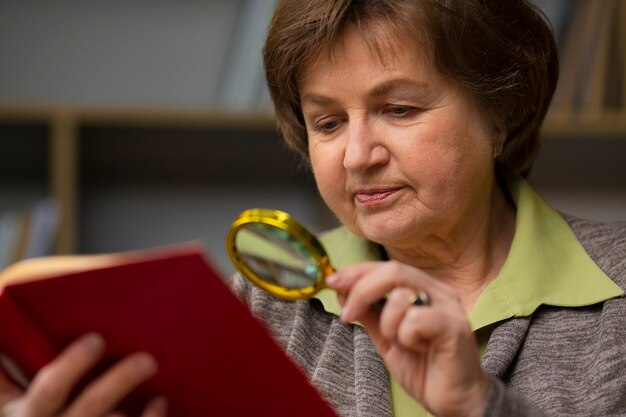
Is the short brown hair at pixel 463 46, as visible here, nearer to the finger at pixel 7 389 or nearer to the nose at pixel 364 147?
the nose at pixel 364 147

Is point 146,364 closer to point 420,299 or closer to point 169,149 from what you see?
point 420,299

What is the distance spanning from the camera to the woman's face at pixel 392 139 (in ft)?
4.73

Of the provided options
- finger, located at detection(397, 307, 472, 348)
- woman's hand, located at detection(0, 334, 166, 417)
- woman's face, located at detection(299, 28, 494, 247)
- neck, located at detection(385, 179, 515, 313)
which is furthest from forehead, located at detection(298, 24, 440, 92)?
woman's hand, located at detection(0, 334, 166, 417)

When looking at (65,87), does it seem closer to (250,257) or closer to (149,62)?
(149,62)

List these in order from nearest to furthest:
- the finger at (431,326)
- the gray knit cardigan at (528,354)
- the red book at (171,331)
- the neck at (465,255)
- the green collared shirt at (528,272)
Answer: the red book at (171,331), the finger at (431,326), the gray knit cardigan at (528,354), the green collared shirt at (528,272), the neck at (465,255)

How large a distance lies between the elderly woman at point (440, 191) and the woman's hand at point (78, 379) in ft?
1.36

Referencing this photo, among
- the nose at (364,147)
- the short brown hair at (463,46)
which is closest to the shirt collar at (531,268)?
the short brown hair at (463,46)

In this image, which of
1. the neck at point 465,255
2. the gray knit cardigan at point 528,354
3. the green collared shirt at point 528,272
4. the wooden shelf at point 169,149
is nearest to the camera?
the gray knit cardigan at point 528,354

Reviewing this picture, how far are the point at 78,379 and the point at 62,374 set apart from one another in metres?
0.02

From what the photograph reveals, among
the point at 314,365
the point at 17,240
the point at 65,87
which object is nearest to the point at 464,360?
the point at 314,365

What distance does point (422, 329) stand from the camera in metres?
1.03

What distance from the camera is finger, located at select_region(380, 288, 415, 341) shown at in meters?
1.03

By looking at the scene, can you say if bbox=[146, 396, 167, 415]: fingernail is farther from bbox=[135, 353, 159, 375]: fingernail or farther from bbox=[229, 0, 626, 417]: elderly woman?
bbox=[229, 0, 626, 417]: elderly woman

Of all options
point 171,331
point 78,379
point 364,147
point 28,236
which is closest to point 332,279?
point 171,331
